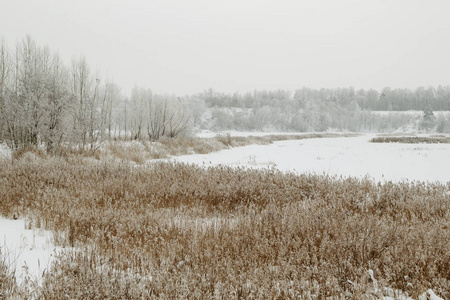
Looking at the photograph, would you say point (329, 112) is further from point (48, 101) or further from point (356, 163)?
point (48, 101)

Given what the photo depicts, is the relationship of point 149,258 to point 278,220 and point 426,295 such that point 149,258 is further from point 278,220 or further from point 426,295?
point 426,295

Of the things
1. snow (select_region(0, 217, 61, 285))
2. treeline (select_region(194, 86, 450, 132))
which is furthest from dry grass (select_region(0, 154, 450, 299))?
treeline (select_region(194, 86, 450, 132))

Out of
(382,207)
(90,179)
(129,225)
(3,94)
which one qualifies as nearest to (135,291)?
(129,225)

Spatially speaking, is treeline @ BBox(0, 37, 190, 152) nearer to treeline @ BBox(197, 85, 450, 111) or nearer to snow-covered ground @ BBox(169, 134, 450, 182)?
snow-covered ground @ BBox(169, 134, 450, 182)

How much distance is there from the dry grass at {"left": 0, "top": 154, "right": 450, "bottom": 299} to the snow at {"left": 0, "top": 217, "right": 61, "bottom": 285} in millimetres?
192

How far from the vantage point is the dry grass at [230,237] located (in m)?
2.28

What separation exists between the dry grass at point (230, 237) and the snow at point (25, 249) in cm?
19

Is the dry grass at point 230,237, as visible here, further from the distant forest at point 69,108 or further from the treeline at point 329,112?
the treeline at point 329,112

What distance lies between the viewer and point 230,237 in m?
3.49

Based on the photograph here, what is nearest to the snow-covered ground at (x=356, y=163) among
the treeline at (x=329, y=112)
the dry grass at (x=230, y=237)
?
the dry grass at (x=230, y=237)

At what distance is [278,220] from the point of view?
4.09 meters

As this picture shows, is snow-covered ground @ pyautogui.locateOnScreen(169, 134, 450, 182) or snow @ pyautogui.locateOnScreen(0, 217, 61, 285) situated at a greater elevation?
snow-covered ground @ pyautogui.locateOnScreen(169, 134, 450, 182)

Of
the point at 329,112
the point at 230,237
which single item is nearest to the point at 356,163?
the point at 230,237

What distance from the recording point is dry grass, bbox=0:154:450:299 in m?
2.28
